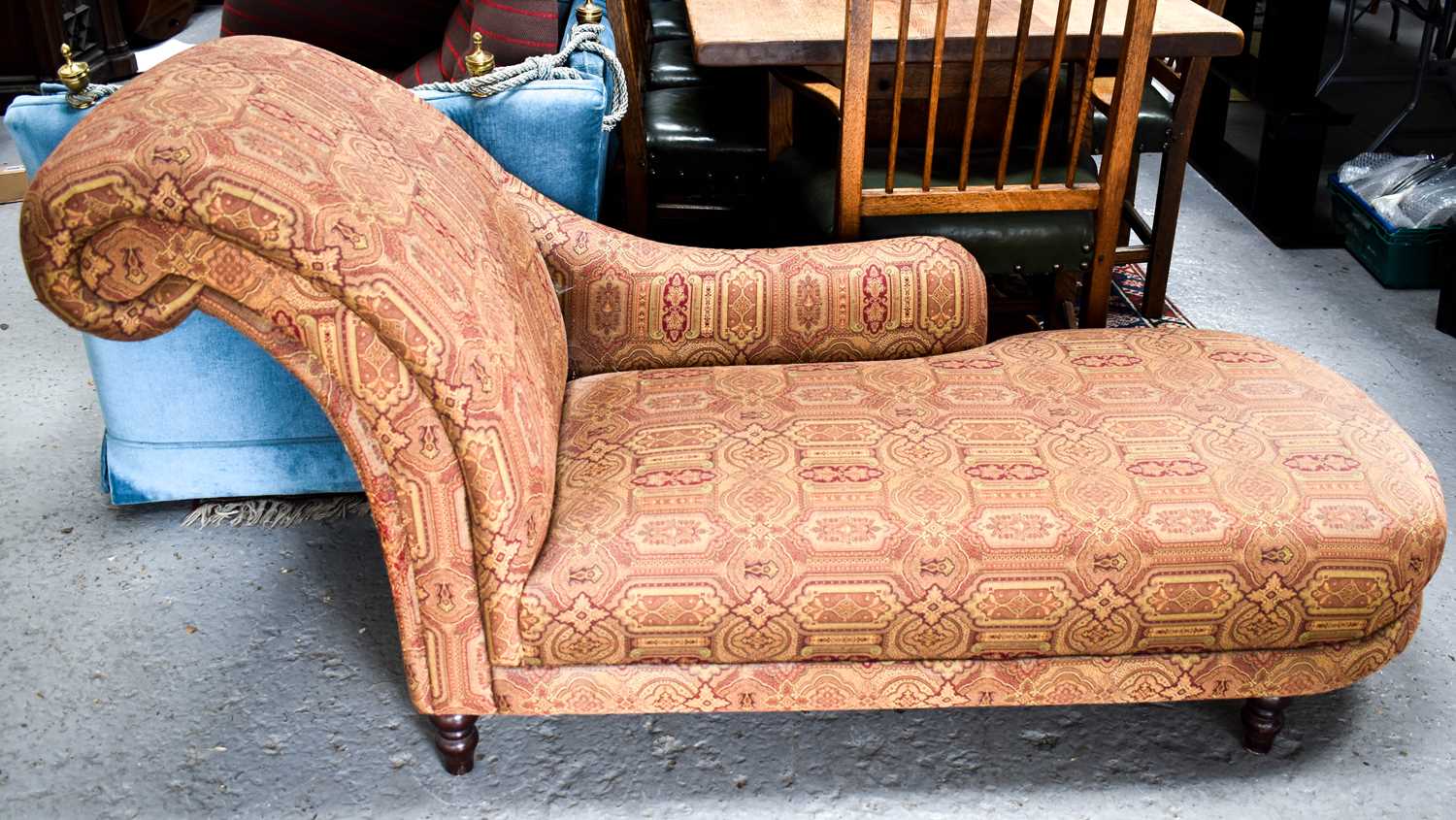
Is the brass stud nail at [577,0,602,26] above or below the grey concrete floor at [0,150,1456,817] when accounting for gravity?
above

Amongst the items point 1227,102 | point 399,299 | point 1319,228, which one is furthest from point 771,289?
point 1227,102

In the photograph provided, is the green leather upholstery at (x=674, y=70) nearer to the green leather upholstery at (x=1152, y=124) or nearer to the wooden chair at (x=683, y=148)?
the wooden chair at (x=683, y=148)

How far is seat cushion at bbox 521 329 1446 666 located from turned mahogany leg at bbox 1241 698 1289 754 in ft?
0.44

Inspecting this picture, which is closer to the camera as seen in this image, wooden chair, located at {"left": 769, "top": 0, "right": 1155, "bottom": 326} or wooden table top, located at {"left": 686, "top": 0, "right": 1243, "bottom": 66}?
wooden chair, located at {"left": 769, "top": 0, "right": 1155, "bottom": 326}

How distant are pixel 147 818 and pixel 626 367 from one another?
0.83 metres

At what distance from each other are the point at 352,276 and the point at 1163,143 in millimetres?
1895

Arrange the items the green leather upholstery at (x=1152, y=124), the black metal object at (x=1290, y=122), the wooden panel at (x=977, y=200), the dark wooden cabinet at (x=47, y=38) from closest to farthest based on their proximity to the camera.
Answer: the wooden panel at (x=977, y=200) < the green leather upholstery at (x=1152, y=124) < the black metal object at (x=1290, y=122) < the dark wooden cabinet at (x=47, y=38)

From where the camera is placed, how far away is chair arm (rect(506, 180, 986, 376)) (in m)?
1.75

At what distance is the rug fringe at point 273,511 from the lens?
2082mm

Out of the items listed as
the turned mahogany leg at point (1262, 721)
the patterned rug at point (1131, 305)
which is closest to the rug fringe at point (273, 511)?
the turned mahogany leg at point (1262, 721)

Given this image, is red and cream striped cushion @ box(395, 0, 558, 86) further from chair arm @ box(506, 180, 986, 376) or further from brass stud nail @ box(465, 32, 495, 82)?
chair arm @ box(506, 180, 986, 376)

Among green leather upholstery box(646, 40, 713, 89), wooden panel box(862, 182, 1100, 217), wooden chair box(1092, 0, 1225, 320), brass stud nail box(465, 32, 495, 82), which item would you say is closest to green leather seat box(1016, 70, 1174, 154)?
wooden chair box(1092, 0, 1225, 320)

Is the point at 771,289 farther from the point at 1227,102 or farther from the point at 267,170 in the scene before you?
the point at 1227,102

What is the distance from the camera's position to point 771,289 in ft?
5.78
